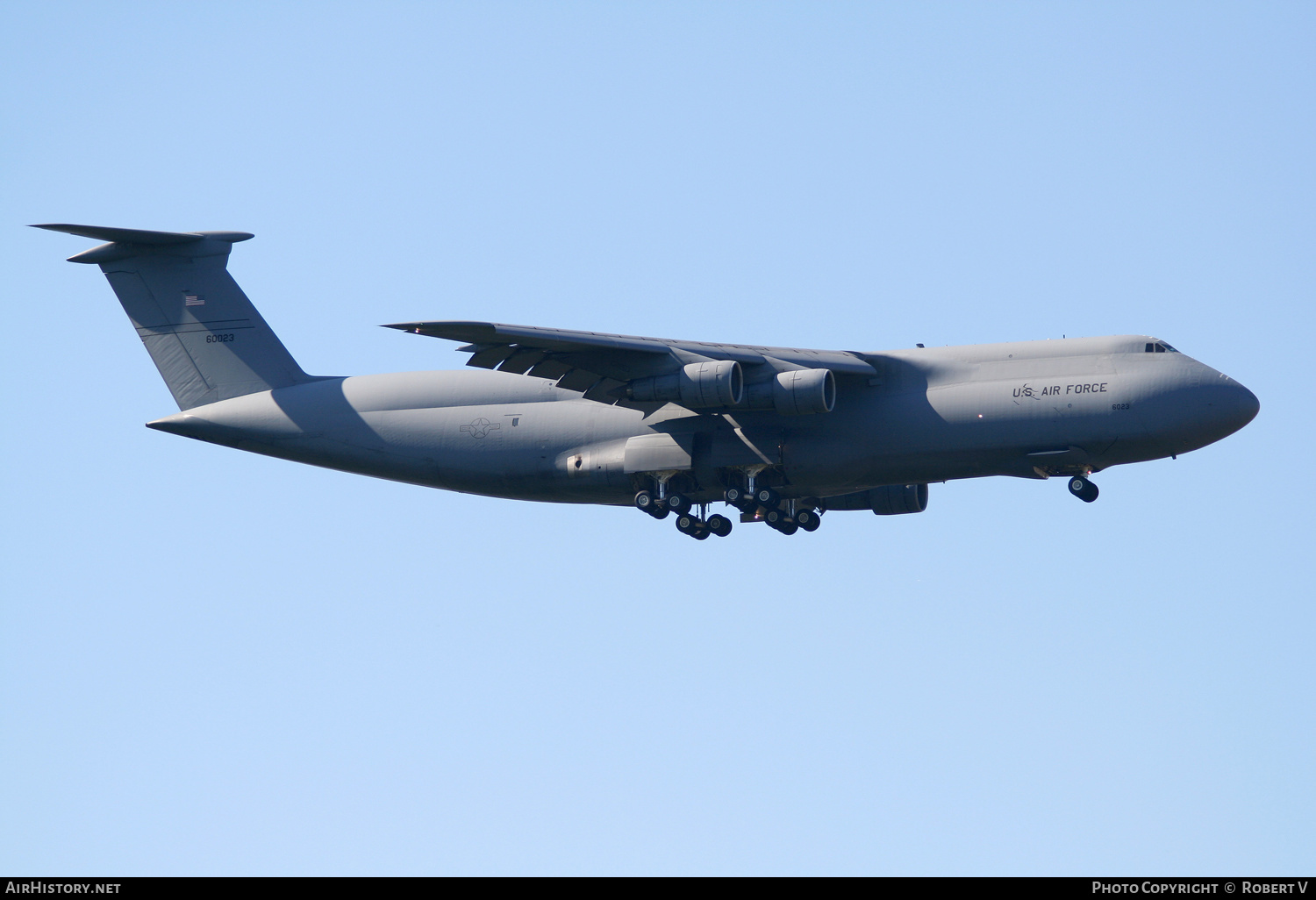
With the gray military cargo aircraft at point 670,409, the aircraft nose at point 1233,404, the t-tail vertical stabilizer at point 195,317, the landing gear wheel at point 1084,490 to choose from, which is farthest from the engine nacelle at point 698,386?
the t-tail vertical stabilizer at point 195,317

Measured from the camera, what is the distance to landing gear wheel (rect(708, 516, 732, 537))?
23.2 metres

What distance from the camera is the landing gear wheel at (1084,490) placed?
21.0 m

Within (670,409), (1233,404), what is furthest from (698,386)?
(1233,404)

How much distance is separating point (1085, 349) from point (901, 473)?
296cm

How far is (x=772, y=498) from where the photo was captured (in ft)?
72.8


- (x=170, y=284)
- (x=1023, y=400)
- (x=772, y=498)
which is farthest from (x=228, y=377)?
(x=1023, y=400)

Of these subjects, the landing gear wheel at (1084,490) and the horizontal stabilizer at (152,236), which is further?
the horizontal stabilizer at (152,236)

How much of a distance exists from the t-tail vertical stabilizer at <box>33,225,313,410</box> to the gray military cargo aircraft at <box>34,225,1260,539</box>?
3 centimetres

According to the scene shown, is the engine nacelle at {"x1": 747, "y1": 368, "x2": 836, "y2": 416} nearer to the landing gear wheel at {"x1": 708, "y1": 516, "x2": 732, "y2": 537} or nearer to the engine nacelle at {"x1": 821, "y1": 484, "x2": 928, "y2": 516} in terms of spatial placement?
the landing gear wheel at {"x1": 708, "y1": 516, "x2": 732, "y2": 537}

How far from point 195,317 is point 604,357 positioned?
786 centimetres

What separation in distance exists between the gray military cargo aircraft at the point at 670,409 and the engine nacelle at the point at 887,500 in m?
0.03

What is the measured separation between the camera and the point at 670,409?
22.7m

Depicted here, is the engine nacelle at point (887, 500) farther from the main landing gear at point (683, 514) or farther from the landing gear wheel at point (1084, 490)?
the landing gear wheel at point (1084, 490)

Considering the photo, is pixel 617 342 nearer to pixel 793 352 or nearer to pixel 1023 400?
pixel 793 352
